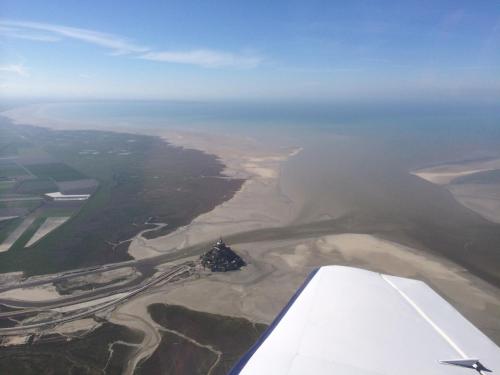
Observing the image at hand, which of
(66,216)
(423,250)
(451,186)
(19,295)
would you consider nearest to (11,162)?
(66,216)

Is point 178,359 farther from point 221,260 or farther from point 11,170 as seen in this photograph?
point 11,170

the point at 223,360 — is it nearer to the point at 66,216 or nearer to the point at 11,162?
the point at 66,216

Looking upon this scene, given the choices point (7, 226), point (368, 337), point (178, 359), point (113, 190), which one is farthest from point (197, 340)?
point (113, 190)

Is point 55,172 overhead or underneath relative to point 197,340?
overhead

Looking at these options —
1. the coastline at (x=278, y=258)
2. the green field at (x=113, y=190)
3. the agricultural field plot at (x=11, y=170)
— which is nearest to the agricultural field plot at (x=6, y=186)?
the green field at (x=113, y=190)

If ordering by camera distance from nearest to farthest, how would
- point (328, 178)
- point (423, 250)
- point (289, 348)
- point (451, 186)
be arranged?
point (289, 348)
point (423, 250)
point (451, 186)
point (328, 178)

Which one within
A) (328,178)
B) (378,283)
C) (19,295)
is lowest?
(19,295)

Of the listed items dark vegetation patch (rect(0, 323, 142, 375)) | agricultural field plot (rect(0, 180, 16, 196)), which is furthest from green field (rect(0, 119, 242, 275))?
dark vegetation patch (rect(0, 323, 142, 375))
